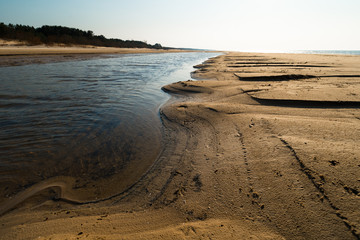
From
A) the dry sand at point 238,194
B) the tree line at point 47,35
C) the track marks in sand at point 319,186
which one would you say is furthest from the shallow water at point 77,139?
the tree line at point 47,35

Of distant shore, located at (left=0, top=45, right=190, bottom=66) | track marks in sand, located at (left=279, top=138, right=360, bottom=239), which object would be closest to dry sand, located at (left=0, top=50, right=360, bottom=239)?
track marks in sand, located at (left=279, top=138, right=360, bottom=239)

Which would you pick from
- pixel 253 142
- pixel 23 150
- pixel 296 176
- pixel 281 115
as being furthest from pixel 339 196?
pixel 23 150

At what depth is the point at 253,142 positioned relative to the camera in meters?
2.73

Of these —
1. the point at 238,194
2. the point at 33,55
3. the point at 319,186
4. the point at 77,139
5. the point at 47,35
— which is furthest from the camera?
the point at 47,35

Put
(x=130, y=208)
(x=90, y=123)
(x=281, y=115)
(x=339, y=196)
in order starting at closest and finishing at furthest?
(x=339, y=196), (x=130, y=208), (x=281, y=115), (x=90, y=123)

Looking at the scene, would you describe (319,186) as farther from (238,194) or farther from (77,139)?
(77,139)

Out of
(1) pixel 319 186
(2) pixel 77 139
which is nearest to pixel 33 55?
(2) pixel 77 139

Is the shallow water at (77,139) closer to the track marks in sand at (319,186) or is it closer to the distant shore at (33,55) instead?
the track marks in sand at (319,186)

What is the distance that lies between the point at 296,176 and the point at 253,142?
0.91 m

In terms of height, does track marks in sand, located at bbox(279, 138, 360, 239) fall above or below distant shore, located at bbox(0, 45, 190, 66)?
below

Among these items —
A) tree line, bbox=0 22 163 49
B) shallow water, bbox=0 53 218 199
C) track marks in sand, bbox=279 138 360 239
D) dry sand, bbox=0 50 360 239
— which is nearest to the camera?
track marks in sand, bbox=279 138 360 239

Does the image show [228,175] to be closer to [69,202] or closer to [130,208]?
[130,208]

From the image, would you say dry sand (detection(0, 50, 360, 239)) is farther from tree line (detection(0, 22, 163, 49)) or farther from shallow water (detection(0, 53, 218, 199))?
tree line (detection(0, 22, 163, 49))

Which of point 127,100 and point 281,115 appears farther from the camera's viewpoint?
point 127,100
